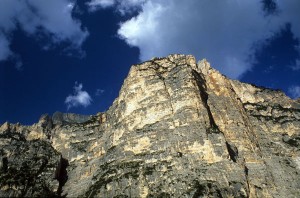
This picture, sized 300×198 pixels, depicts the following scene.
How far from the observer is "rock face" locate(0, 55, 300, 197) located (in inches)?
4624

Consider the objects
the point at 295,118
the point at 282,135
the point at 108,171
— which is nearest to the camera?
the point at 108,171

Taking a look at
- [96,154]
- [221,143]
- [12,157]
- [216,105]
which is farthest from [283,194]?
[12,157]

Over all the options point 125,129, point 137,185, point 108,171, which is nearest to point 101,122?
point 125,129

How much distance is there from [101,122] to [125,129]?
3852 centimetres

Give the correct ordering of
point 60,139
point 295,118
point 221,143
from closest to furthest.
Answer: point 221,143 < point 295,118 < point 60,139

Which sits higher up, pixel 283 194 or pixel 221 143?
pixel 221 143

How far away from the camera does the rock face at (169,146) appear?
385 feet

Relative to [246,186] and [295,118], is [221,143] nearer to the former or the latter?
[246,186]

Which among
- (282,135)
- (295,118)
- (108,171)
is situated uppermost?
(295,118)

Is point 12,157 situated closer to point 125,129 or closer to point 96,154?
point 96,154

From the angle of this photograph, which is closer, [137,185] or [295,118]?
[137,185]

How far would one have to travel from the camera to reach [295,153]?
458 ft

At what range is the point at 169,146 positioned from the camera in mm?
126812

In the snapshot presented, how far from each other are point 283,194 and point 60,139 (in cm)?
10081
